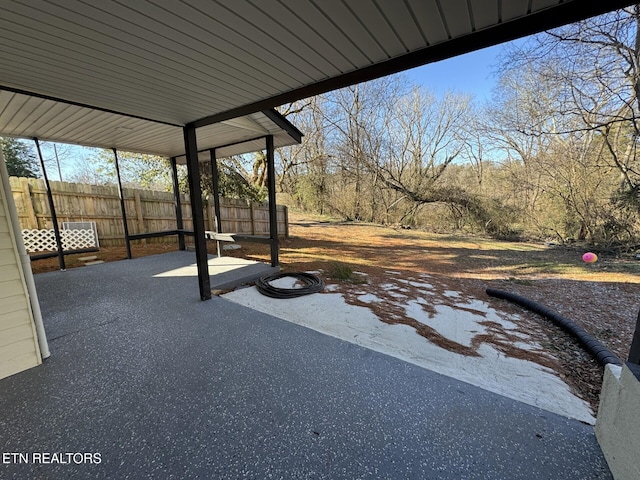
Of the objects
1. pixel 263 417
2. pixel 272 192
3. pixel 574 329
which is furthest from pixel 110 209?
pixel 574 329

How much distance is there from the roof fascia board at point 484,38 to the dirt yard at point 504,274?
216 centimetres

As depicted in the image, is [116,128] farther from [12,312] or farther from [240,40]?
[240,40]

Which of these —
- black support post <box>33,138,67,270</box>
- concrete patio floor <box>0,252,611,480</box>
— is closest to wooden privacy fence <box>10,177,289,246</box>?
black support post <box>33,138,67,270</box>

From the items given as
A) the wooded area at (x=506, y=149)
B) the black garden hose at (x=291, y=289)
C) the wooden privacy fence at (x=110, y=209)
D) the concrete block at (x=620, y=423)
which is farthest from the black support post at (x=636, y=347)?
the wooden privacy fence at (x=110, y=209)

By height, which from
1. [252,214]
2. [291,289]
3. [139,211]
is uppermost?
[139,211]

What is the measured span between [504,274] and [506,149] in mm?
8353

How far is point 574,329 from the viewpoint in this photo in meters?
2.50

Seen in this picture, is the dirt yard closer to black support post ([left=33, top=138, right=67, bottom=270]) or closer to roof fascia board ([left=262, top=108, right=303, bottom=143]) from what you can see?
black support post ([left=33, top=138, right=67, bottom=270])

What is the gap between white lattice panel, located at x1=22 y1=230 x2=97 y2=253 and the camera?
5.23 metres

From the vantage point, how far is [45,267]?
498 centimetres

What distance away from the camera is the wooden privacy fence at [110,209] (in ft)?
17.5

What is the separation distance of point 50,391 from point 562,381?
3.41m

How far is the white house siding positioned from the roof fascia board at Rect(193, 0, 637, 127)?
231cm

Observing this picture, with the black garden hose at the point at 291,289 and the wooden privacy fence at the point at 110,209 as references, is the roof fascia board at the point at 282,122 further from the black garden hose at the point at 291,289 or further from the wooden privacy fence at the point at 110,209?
the wooden privacy fence at the point at 110,209
